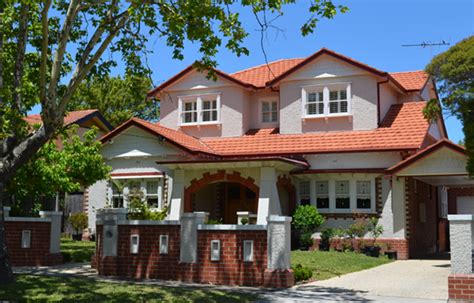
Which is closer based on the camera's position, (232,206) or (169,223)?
(169,223)

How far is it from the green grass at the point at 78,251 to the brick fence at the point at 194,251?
10.8ft

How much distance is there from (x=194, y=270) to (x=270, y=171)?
26.4ft

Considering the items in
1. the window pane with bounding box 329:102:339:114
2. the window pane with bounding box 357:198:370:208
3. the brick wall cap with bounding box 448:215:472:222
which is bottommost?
the brick wall cap with bounding box 448:215:472:222

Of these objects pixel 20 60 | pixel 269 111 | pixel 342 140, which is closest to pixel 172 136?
pixel 269 111

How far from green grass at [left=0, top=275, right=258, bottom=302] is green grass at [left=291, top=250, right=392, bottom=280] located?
389cm

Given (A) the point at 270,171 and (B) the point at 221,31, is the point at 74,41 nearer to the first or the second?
(B) the point at 221,31

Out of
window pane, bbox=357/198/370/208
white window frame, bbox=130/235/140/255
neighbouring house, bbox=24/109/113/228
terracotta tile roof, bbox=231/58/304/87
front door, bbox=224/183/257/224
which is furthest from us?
neighbouring house, bbox=24/109/113/228

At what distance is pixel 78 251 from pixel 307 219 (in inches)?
324

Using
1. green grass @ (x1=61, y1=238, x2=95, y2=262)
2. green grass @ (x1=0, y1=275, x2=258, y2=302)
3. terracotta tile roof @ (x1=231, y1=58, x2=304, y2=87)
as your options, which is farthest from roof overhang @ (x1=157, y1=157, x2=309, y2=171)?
green grass @ (x1=0, y1=275, x2=258, y2=302)

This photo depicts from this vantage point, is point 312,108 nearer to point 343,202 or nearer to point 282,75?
point 282,75

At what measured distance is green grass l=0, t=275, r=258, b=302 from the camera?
1165 cm

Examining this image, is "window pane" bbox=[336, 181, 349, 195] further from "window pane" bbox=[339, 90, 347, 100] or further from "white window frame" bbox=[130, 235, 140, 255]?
"white window frame" bbox=[130, 235, 140, 255]

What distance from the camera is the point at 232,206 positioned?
26516mm

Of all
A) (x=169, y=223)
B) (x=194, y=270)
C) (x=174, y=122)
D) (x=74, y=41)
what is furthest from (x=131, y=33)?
(x=174, y=122)
